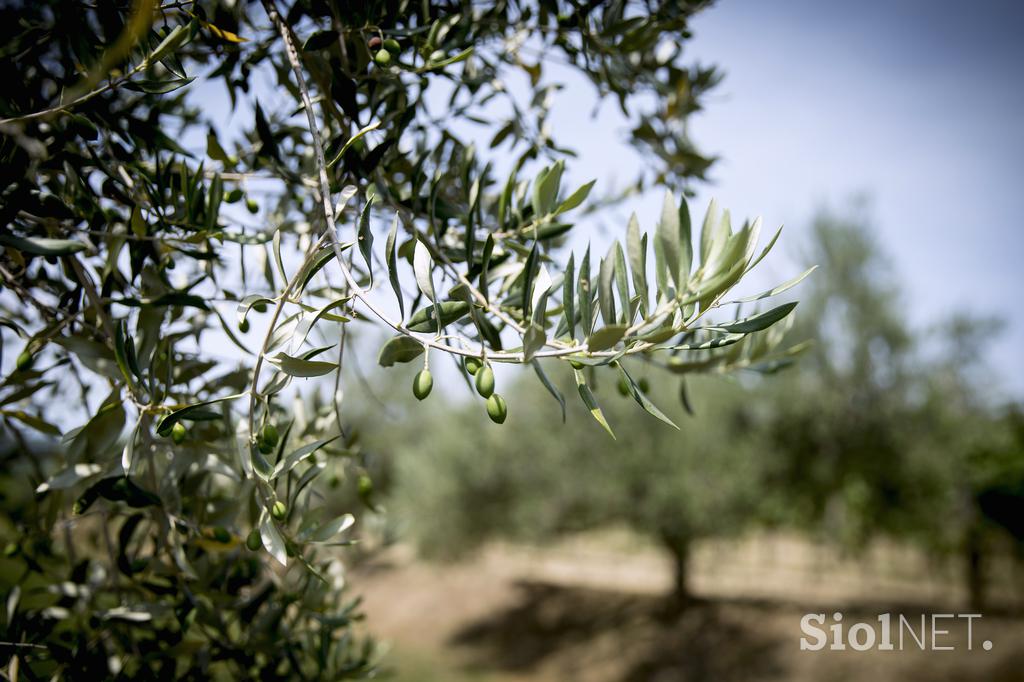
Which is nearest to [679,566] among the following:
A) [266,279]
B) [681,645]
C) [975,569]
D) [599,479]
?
[681,645]

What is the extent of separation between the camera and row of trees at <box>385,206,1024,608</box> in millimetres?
14148

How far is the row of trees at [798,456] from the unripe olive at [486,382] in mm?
12690

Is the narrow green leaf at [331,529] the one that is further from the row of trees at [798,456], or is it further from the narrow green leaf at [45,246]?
the row of trees at [798,456]

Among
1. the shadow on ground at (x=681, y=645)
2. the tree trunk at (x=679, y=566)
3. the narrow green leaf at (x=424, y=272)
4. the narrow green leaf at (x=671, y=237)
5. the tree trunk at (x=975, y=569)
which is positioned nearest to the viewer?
the narrow green leaf at (x=671, y=237)

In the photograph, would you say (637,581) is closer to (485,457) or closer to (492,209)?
(485,457)

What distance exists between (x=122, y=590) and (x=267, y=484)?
2.66 feet

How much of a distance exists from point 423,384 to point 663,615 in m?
16.6

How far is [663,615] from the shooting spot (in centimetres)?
1564

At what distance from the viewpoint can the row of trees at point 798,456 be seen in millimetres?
14148

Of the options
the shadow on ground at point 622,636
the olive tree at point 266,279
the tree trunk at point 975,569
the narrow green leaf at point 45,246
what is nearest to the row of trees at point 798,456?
the tree trunk at point 975,569

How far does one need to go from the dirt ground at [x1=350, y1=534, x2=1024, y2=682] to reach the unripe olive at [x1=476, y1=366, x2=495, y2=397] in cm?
1286

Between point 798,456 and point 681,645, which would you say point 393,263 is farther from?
point 798,456

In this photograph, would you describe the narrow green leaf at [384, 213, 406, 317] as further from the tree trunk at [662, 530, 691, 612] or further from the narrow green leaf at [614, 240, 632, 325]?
the tree trunk at [662, 530, 691, 612]

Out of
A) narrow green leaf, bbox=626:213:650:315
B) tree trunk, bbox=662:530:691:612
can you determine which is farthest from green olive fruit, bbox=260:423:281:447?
tree trunk, bbox=662:530:691:612
